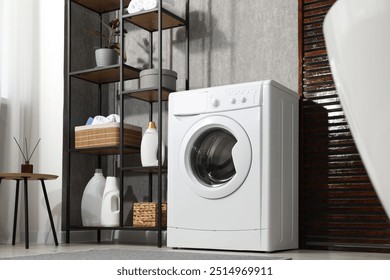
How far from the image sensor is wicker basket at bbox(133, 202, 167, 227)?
335cm

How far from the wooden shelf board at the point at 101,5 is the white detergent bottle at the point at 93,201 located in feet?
3.70

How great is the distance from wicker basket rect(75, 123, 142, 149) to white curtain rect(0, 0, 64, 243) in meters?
0.21

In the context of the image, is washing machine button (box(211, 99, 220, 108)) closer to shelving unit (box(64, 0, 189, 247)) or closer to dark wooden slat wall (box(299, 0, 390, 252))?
shelving unit (box(64, 0, 189, 247))

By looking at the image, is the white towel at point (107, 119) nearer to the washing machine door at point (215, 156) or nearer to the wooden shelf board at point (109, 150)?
the wooden shelf board at point (109, 150)

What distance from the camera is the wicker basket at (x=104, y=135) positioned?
3.47 meters

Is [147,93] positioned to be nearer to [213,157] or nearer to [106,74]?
[106,74]

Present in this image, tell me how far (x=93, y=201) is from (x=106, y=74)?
0.80m

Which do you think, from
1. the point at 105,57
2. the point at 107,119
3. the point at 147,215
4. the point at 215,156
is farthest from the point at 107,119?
the point at 215,156

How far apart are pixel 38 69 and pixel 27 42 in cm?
19

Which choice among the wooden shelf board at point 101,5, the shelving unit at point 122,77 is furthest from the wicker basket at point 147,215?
the wooden shelf board at point 101,5

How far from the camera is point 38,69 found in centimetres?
387

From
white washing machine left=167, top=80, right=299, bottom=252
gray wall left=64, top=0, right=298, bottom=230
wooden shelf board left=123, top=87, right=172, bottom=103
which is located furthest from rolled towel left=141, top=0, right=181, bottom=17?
white washing machine left=167, top=80, right=299, bottom=252

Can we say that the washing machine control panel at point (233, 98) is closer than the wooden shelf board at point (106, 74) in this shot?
Yes
